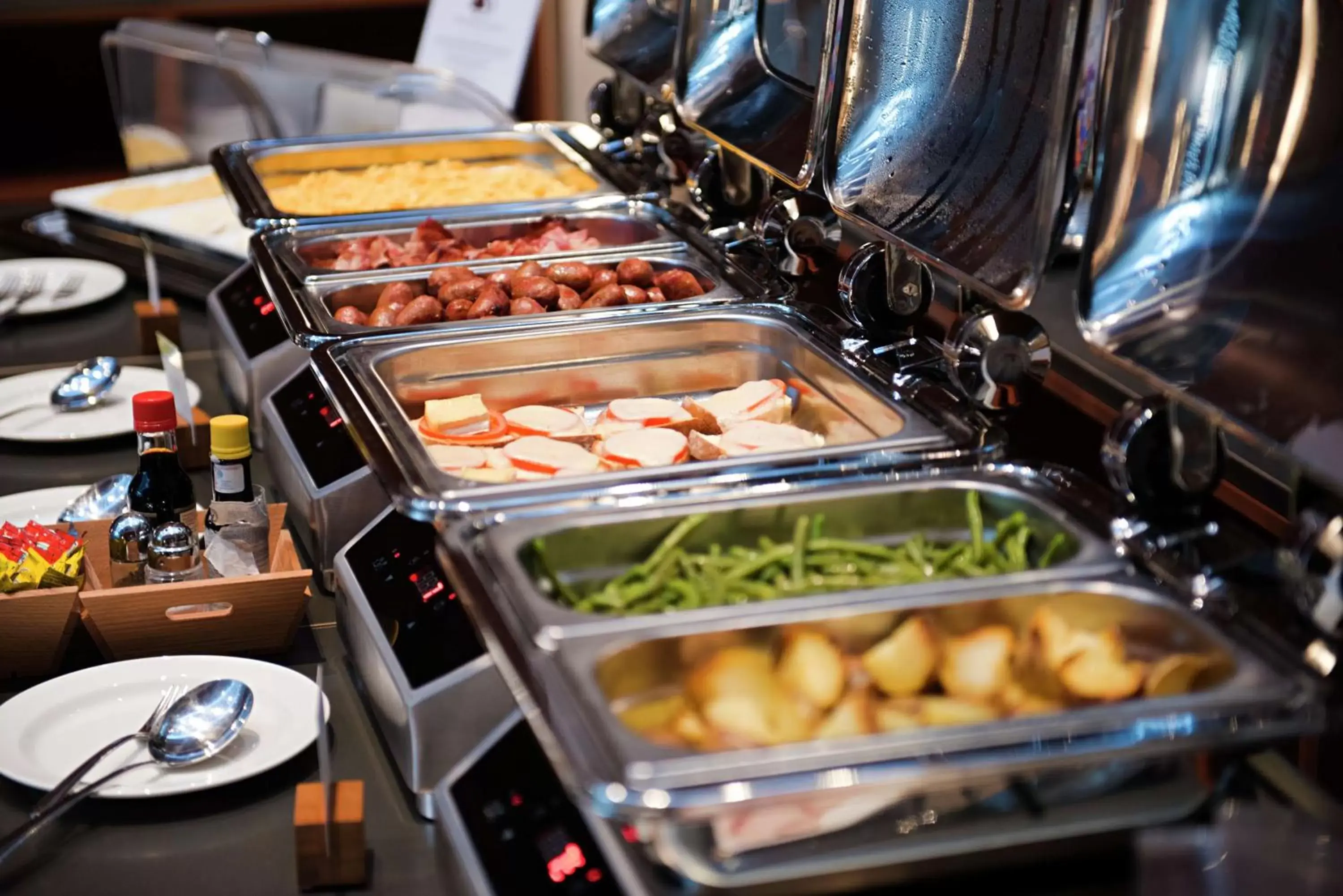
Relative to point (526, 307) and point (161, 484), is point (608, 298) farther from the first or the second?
point (161, 484)

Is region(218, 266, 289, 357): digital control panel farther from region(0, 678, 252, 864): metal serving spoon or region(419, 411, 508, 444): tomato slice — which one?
region(0, 678, 252, 864): metal serving spoon

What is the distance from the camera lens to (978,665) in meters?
1.02

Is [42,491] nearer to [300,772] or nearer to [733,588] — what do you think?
[300,772]

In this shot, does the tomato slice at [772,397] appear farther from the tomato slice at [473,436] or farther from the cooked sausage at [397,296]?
the cooked sausage at [397,296]

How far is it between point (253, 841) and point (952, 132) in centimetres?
99

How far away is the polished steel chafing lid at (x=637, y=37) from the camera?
8.02 feet

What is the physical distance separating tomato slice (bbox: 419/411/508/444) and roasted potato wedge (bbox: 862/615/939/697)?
0.60 meters

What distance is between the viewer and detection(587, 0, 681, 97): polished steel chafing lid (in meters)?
2.44

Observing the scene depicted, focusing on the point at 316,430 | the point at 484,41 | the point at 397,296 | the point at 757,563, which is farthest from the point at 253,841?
the point at 484,41

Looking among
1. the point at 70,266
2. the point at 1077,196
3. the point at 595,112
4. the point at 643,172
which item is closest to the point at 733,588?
the point at 1077,196

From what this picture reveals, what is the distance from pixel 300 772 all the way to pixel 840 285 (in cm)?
77

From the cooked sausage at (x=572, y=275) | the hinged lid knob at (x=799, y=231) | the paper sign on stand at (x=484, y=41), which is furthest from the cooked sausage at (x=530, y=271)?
the paper sign on stand at (x=484, y=41)

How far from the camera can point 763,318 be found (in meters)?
1.71

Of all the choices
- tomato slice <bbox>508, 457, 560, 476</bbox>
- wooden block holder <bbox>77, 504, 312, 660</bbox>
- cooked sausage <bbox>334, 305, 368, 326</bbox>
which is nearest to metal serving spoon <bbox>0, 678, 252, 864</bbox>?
wooden block holder <bbox>77, 504, 312, 660</bbox>
